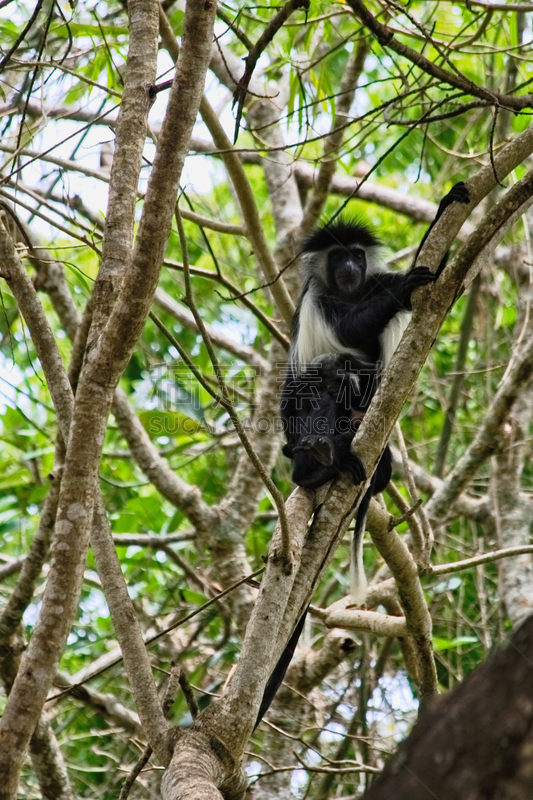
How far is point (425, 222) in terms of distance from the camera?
20.4 ft

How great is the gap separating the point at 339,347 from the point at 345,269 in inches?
22.4

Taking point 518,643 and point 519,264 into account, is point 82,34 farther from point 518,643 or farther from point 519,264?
point 519,264

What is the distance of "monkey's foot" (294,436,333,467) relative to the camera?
3.17 metres

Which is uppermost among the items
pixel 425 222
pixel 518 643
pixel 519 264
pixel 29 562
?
pixel 425 222

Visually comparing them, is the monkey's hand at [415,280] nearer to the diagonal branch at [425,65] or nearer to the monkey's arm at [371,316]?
the monkey's arm at [371,316]

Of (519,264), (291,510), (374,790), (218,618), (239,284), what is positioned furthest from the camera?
(239,284)

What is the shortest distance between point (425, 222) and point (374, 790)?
19.2 feet

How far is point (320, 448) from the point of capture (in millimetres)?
3240

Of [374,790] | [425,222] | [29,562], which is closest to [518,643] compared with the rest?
[374,790]

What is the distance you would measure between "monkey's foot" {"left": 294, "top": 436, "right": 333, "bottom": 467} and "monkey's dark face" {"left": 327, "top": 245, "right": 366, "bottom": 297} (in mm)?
1407

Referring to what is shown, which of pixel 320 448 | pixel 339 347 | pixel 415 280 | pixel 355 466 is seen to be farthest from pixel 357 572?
pixel 415 280

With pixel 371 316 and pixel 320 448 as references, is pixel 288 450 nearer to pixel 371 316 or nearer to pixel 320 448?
pixel 320 448

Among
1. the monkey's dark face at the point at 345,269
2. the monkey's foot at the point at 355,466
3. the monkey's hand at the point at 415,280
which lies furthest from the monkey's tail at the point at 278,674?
the monkey's dark face at the point at 345,269

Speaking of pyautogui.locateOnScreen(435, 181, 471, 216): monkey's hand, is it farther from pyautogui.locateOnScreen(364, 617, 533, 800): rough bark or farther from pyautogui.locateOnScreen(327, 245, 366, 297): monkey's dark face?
pyautogui.locateOnScreen(364, 617, 533, 800): rough bark
